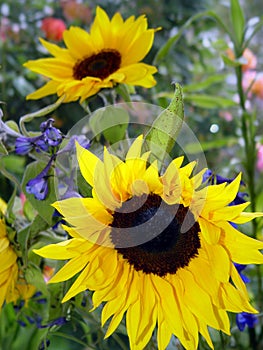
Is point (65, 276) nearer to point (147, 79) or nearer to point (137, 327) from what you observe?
point (137, 327)

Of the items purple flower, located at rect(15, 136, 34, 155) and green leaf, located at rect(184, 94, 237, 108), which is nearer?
purple flower, located at rect(15, 136, 34, 155)

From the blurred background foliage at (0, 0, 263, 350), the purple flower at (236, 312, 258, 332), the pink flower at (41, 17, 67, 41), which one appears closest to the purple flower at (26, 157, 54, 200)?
the purple flower at (236, 312, 258, 332)

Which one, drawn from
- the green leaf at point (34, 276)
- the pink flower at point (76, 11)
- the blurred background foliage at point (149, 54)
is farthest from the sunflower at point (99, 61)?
the pink flower at point (76, 11)

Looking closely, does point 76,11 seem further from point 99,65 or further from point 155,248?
point 155,248

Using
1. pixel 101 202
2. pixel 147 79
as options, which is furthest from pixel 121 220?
pixel 147 79

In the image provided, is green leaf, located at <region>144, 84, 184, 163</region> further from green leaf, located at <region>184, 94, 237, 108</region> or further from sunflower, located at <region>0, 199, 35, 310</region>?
green leaf, located at <region>184, 94, 237, 108</region>

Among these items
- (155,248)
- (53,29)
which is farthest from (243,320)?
(53,29)
